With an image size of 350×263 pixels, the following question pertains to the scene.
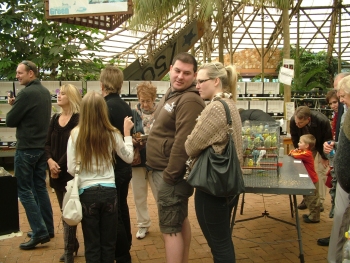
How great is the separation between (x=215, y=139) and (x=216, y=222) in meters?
0.60

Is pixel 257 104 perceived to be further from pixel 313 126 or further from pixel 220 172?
pixel 220 172

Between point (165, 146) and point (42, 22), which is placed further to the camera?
point (42, 22)

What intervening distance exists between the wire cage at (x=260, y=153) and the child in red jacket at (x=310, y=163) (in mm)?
1528

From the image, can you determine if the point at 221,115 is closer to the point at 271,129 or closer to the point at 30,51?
the point at 271,129

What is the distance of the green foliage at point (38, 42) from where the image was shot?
26.6 feet

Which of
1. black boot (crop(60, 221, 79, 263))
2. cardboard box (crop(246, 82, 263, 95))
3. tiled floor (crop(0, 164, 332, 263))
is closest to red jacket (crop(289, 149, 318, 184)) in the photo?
tiled floor (crop(0, 164, 332, 263))

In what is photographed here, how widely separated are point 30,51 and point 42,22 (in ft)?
2.11

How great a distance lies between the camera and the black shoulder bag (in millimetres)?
2756

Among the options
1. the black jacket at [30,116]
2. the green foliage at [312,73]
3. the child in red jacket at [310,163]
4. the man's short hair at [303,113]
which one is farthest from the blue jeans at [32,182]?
the green foliage at [312,73]

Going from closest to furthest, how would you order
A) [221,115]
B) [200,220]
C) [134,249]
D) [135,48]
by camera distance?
[221,115] → [200,220] → [134,249] → [135,48]

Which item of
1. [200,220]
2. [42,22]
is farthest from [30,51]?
[200,220]

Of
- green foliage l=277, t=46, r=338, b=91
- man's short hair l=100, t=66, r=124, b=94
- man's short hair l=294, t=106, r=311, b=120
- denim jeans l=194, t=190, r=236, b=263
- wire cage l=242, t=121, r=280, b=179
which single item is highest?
green foliage l=277, t=46, r=338, b=91

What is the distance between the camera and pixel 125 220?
13.2 ft

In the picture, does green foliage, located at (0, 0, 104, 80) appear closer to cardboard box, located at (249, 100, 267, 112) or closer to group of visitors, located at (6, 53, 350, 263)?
cardboard box, located at (249, 100, 267, 112)
